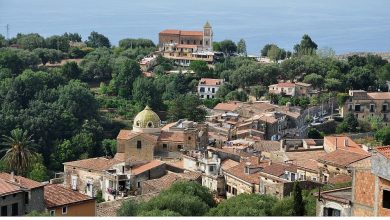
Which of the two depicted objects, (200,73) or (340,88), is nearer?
(340,88)

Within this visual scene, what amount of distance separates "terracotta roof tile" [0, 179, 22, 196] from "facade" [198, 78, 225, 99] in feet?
92.0

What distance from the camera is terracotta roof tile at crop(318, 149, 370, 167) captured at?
1827 centimetres

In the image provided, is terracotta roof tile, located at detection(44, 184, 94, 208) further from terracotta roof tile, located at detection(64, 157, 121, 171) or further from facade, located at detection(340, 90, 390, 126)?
facade, located at detection(340, 90, 390, 126)

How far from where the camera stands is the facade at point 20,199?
13539 millimetres

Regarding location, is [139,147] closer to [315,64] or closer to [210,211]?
[210,211]

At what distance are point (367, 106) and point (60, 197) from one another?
2451 cm

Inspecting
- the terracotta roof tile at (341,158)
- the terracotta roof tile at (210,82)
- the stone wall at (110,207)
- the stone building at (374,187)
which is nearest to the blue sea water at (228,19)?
the terracotta roof tile at (210,82)

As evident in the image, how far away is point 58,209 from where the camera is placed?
46.1ft

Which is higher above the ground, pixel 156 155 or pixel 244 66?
pixel 244 66

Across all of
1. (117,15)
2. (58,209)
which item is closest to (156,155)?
(58,209)

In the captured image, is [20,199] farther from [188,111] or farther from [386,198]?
[188,111]

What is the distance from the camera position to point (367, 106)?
36375mm

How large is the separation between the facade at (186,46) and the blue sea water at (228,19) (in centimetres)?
1829

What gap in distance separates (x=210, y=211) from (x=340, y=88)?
2681 centimetres
